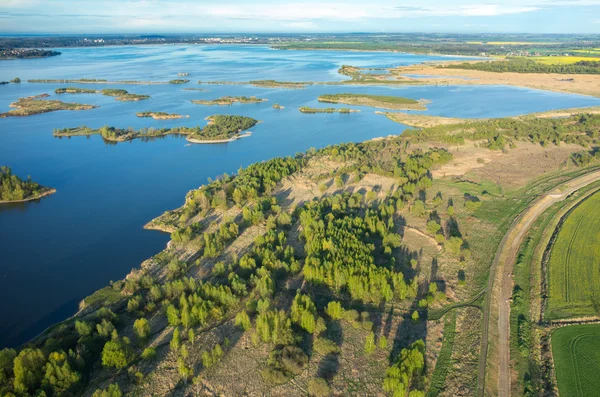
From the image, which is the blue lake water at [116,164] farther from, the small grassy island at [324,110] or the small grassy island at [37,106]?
the small grassy island at [37,106]

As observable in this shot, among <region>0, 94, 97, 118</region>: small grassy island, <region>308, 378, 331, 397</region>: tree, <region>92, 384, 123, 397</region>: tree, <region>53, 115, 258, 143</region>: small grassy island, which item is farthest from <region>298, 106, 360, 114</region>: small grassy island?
<region>92, 384, 123, 397</region>: tree

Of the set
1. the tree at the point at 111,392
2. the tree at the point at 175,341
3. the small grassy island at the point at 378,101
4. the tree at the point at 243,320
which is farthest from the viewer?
the small grassy island at the point at 378,101

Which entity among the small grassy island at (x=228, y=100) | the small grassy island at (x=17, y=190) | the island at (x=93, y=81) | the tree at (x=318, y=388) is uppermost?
the island at (x=93, y=81)

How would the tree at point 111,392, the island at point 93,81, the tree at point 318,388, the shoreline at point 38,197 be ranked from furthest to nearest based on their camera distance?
the island at point 93,81
the shoreline at point 38,197
the tree at point 318,388
the tree at point 111,392

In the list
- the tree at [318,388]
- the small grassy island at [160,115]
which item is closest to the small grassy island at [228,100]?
the small grassy island at [160,115]

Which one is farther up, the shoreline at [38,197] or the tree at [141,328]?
the shoreline at [38,197]

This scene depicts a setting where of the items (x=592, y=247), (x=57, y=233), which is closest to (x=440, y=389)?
(x=592, y=247)
